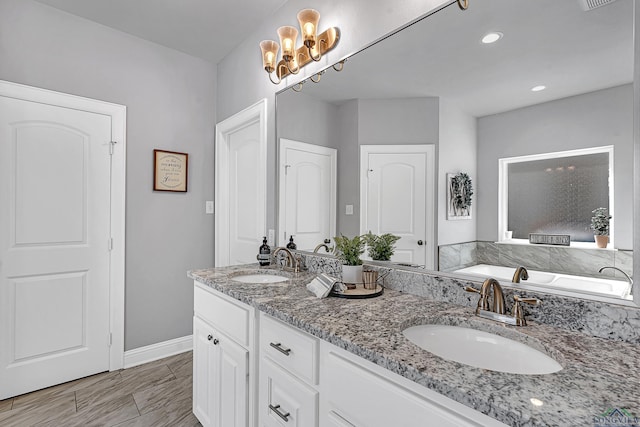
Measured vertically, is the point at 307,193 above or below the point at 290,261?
above

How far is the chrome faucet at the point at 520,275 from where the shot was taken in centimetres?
110

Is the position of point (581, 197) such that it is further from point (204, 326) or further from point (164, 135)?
point (164, 135)

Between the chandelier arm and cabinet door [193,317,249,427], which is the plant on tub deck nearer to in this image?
cabinet door [193,317,249,427]

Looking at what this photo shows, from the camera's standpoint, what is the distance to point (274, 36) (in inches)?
89.7

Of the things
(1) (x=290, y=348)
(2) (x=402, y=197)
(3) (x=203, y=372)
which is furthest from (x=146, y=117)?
(1) (x=290, y=348)

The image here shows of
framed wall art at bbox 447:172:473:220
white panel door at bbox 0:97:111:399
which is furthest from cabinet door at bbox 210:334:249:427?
white panel door at bbox 0:97:111:399

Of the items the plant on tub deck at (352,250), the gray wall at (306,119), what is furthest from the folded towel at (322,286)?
the gray wall at (306,119)

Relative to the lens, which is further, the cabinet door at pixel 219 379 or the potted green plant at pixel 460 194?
the cabinet door at pixel 219 379

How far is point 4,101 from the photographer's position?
209cm

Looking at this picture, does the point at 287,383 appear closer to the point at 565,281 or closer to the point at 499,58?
the point at 565,281

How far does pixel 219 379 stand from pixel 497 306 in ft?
4.26

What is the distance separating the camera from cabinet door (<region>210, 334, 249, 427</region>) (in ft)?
4.50

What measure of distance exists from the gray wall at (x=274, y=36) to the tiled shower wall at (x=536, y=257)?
3.18 ft

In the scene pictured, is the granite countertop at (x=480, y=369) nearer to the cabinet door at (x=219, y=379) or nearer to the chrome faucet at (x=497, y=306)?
the chrome faucet at (x=497, y=306)
